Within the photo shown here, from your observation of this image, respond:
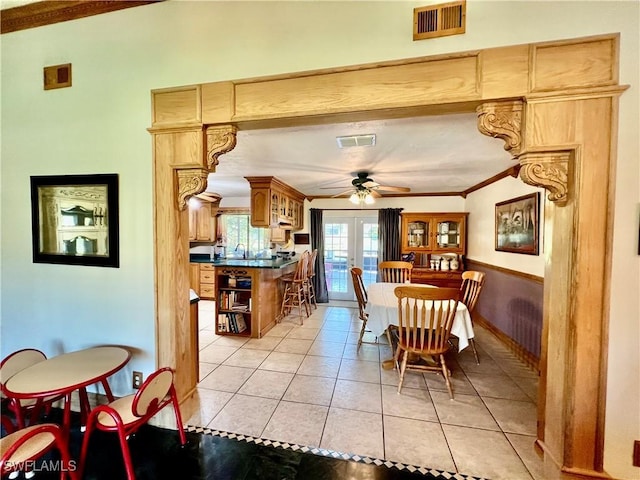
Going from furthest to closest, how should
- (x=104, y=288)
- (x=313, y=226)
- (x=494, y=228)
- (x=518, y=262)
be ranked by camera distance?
(x=313, y=226) → (x=494, y=228) → (x=518, y=262) → (x=104, y=288)

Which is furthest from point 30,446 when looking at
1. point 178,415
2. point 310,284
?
point 310,284

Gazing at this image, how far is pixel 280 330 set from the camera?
13.4 ft

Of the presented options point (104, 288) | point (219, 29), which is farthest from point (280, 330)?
point (219, 29)

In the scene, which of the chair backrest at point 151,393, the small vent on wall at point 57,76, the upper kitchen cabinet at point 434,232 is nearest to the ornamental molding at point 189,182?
the chair backrest at point 151,393

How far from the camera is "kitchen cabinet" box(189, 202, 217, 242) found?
235 inches

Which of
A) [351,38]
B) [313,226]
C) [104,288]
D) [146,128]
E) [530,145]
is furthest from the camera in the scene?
[313,226]

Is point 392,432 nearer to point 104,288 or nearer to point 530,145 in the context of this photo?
point 530,145

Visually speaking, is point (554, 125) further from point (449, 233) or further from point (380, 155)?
point (449, 233)

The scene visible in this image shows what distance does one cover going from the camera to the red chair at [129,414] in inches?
54.7

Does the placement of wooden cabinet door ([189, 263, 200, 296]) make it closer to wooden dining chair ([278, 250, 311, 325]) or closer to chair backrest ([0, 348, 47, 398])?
wooden dining chair ([278, 250, 311, 325])

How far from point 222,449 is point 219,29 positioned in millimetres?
2753

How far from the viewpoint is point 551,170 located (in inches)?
53.9

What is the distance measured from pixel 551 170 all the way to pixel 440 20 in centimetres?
100

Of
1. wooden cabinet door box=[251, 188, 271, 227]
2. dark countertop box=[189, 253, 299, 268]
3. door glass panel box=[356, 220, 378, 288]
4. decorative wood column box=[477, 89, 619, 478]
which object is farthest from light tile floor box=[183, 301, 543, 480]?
door glass panel box=[356, 220, 378, 288]
